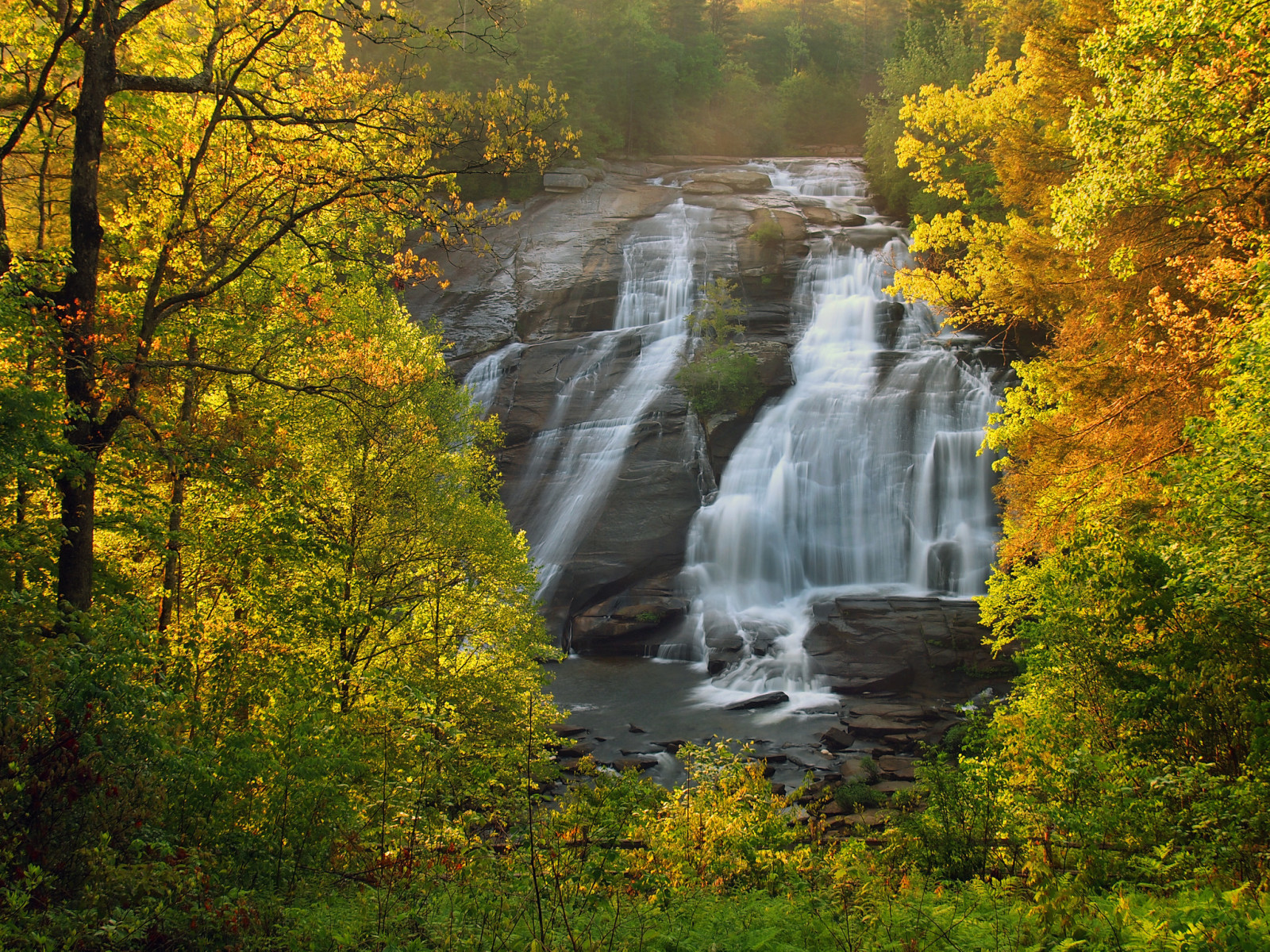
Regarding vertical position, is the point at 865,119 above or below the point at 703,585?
above

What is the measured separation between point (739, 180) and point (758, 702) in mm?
35314

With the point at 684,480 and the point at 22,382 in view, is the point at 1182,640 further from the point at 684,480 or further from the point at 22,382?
the point at 684,480

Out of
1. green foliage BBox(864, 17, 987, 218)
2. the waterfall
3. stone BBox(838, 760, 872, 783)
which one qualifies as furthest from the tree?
green foliage BBox(864, 17, 987, 218)

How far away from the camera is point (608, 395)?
102 feet

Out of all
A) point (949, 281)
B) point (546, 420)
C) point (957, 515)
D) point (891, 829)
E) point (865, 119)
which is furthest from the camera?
point (865, 119)

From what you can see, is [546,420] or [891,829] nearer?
[891,829]

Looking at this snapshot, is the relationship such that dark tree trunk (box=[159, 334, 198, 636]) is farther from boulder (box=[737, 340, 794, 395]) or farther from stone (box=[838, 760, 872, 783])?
boulder (box=[737, 340, 794, 395])

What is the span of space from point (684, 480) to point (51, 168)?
64.7 feet

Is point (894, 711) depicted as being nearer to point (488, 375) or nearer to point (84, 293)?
point (84, 293)

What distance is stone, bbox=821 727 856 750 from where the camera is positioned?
1605 centimetres

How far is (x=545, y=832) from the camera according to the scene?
639 cm

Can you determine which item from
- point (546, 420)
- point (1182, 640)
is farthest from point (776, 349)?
point (1182, 640)

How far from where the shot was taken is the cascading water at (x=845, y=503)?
23.0 meters

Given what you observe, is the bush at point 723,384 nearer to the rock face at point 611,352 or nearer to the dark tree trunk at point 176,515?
the rock face at point 611,352
